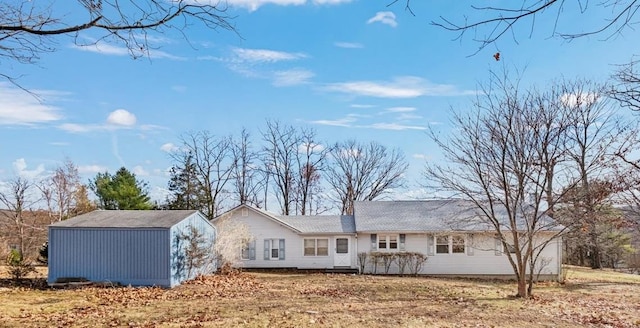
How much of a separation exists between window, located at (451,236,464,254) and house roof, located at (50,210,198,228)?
42.9 feet

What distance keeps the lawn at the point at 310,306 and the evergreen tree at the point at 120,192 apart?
18.3m

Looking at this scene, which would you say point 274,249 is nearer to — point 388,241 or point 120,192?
point 388,241

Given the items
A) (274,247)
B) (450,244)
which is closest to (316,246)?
(274,247)

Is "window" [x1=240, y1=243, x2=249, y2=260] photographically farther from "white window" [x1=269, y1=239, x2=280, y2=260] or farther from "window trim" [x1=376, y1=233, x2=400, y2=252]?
"window trim" [x1=376, y1=233, x2=400, y2=252]

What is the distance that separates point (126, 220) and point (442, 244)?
15.2 meters

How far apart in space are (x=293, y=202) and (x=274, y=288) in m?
22.5

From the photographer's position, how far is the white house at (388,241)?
81.5ft

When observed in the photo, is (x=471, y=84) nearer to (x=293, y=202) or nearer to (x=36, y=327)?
(x=36, y=327)

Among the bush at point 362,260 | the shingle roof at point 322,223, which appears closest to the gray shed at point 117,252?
the shingle roof at point 322,223

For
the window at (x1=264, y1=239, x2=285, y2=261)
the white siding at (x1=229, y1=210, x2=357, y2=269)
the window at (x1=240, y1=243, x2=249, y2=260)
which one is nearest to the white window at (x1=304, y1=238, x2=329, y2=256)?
the white siding at (x1=229, y1=210, x2=357, y2=269)

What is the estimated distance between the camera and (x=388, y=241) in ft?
84.9

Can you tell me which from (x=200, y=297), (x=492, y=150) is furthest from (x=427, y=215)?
(x=200, y=297)

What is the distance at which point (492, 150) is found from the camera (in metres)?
15.5

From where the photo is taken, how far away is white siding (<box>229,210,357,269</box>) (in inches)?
1046
